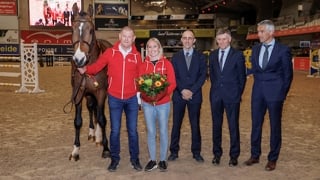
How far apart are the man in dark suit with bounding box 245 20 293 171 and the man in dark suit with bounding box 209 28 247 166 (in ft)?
0.68

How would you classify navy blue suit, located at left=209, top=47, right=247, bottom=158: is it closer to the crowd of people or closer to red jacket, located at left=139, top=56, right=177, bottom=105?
the crowd of people

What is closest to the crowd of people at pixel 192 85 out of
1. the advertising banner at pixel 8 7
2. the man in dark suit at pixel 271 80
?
the man in dark suit at pixel 271 80

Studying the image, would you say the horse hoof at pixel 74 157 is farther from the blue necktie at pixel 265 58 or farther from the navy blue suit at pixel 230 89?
the blue necktie at pixel 265 58

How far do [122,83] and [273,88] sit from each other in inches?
70.9

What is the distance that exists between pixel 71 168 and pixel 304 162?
2970mm

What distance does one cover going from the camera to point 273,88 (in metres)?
5.12

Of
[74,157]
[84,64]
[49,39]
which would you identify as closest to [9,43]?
[49,39]

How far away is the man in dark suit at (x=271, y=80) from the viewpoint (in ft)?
16.6

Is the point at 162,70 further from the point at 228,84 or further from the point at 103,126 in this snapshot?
the point at 103,126

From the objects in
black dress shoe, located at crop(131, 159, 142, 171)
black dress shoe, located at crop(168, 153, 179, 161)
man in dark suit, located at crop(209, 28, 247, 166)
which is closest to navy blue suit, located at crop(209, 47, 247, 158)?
man in dark suit, located at crop(209, 28, 247, 166)

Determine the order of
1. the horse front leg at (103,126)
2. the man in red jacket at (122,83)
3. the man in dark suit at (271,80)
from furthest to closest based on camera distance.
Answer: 1. the horse front leg at (103,126)
2. the man in dark suit at (271,80)
3. the man in red jacket at (122,83)

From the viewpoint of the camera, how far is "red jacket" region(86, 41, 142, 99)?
4.98 meters

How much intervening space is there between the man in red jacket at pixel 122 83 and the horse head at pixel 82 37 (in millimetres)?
165

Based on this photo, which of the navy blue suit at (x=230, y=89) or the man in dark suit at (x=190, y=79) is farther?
the man in dark suit at (x=190, y=79)
